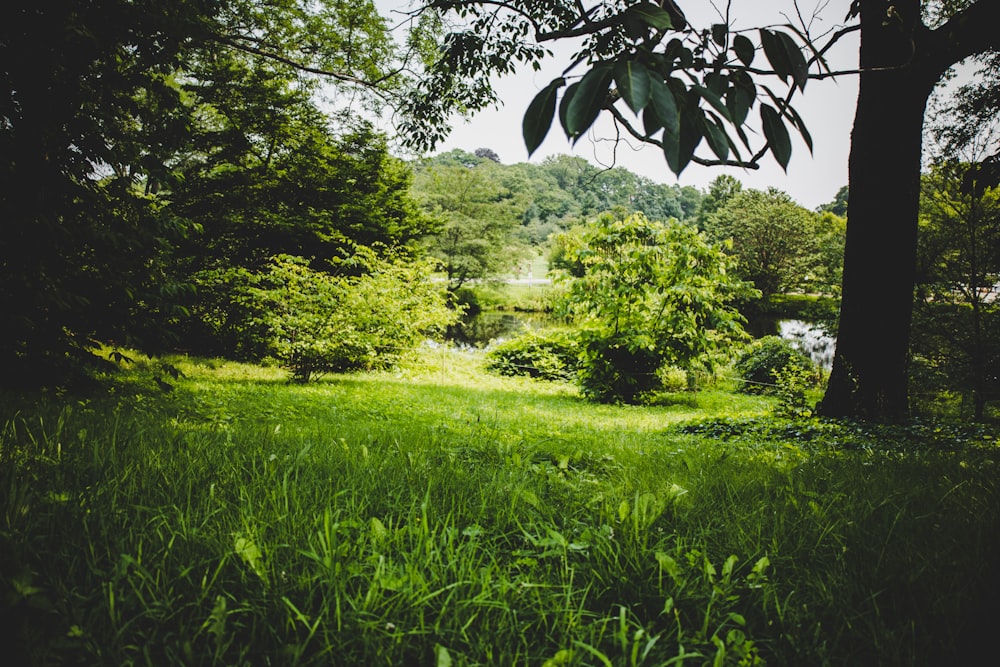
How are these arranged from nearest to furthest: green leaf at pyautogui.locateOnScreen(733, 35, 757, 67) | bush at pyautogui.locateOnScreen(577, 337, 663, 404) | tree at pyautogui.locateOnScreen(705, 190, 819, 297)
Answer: green leaf at pyautogui.locateOnScreen(733, 35, 757, 67) → bush at pyautogui.locateOnScreen(577, 337, 663, 404) → tree at pyautogui.locateOnScreen(705, 190, 819, 297)

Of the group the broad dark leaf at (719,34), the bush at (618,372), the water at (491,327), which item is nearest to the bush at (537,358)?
the bush at (618,372)

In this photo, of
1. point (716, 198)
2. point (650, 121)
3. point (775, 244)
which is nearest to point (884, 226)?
point (650, 121)

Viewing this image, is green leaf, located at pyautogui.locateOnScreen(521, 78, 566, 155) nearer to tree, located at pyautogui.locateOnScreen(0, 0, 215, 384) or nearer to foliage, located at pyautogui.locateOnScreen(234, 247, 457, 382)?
tree, located at pyautogui.locateOnScreen(0, 0, 215, 384)

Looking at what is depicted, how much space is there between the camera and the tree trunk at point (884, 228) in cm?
474

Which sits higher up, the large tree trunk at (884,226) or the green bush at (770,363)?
the large tree trunk at (884,226)

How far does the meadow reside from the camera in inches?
44.1

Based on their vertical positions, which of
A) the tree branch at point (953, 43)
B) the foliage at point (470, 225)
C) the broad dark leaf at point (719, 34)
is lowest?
the broad dark leaf at point (719, 34)

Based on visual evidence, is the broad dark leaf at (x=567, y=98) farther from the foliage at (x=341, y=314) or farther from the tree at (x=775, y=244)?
the tree at (x=775, y=244)

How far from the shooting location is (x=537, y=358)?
555 inches

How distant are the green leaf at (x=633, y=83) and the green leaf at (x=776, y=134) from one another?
35 cm

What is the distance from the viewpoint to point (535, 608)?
4.22 ft

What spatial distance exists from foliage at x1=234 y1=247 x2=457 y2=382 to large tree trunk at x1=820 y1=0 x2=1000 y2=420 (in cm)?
843

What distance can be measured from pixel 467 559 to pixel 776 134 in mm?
1498

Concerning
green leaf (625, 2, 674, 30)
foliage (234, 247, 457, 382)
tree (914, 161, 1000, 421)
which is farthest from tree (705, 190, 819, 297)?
green leaf (625, 2, 674, 30)
